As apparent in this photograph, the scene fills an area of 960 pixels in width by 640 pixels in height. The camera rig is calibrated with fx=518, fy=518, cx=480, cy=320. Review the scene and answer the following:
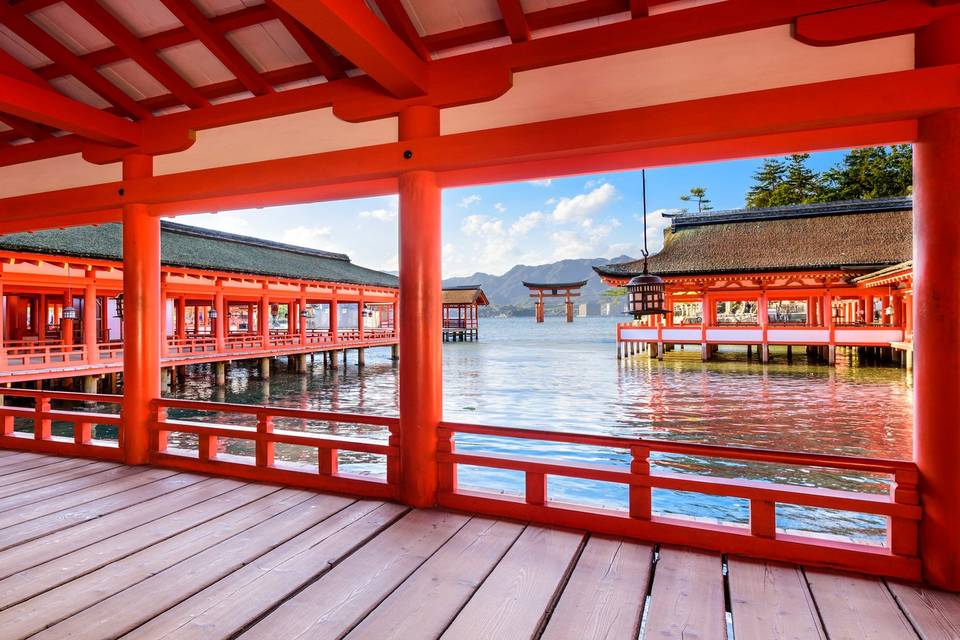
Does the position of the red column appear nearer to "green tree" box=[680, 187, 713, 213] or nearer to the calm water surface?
the calm water surface

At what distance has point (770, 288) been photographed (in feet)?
73.9

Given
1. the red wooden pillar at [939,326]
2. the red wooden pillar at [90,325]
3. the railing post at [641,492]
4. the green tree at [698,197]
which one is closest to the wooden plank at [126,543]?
the railing post at [641,492]

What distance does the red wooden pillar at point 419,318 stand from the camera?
3.56 m

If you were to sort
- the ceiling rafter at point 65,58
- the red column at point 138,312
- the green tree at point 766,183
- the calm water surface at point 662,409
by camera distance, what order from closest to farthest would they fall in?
the ceiling rafter at point 65,58, the red column at point 138,312, the calm water surface at point 662,409, the green tree at point 766,183

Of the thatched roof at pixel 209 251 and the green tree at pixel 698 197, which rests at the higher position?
the green tree at pixel 698 197

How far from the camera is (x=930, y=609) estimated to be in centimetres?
229

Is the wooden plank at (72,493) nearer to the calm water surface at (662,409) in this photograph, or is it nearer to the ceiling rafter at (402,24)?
the calm water surface at (662,409)

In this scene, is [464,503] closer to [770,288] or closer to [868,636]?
[868,636]

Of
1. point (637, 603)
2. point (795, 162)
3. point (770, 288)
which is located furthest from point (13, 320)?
point (795, 162)

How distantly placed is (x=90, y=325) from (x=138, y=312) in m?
12.6

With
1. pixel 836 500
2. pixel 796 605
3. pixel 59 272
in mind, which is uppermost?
pixel 59 272

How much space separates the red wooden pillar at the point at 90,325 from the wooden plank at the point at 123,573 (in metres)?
14.2

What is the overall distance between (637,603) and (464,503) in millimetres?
1424

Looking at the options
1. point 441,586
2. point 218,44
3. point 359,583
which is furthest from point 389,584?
point 218,44
